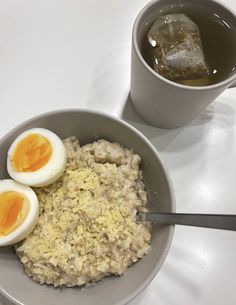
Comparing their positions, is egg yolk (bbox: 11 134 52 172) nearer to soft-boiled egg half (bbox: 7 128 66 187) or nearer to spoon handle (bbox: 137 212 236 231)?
soft-boiled egg half (bbox: 7 128 66 187)

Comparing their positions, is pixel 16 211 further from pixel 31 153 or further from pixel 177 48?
pixel 177 48

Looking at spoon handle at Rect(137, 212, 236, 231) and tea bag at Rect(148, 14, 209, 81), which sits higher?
tea bag at Rect(148, 14, 209, 81)

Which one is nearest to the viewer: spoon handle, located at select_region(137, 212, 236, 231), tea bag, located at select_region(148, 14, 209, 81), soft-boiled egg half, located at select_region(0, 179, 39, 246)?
spoon handle, located at select_region(137, 212, 236, 231)

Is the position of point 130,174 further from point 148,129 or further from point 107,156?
point 148,129

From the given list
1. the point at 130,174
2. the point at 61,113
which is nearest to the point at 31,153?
the point at 61,113

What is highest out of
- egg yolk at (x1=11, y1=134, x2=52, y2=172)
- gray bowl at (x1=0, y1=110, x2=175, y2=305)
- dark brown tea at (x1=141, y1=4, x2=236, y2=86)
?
dark brown tea at (x1=141, y1=4, x2=236, y2=86)

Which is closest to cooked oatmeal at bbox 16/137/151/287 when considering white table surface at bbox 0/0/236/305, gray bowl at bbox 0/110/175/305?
gray bowl at bbox 0/110/175/305
